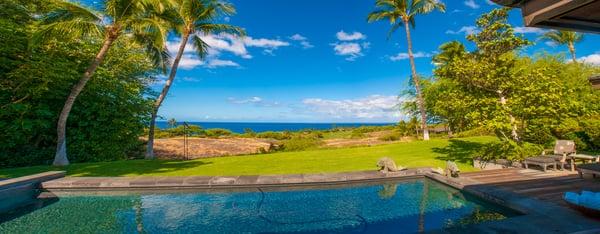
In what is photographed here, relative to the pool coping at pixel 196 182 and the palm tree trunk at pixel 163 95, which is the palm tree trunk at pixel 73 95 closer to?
the palm tree trunk at pixel 163 95

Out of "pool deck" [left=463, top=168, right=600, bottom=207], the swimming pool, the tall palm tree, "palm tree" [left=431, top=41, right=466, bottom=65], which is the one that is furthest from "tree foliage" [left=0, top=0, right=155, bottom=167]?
"palm tree" [left=431, top=41, right=466, bottom=65]

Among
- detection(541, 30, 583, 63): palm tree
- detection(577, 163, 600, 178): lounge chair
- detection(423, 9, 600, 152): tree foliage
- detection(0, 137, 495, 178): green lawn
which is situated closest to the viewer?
detection(577, 163, 600, 178): lounge chair

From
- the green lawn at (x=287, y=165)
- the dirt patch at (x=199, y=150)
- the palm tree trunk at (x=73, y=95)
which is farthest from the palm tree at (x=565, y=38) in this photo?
the palm tree trunk at (x=73, y=95)

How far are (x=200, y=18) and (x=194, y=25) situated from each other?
559mm

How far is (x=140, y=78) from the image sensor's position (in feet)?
64.0

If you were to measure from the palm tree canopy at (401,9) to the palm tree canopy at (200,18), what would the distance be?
11.0 metres

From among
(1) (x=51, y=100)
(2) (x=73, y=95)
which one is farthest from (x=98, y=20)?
(1) (x=51, y=100)

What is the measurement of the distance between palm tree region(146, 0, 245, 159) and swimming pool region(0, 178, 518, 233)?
335 inches

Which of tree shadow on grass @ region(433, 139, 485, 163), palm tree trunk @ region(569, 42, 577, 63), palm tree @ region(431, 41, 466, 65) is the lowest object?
tree shadow on grass @ region(433, 139, 485, 163)

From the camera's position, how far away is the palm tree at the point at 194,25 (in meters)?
16.0

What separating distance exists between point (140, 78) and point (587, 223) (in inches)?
881

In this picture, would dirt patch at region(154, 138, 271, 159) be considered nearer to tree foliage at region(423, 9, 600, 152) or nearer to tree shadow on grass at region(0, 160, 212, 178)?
tree shadow on grass at region(0, 160, 212, 178)

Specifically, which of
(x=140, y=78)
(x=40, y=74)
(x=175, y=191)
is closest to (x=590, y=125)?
(x=175, y=191)

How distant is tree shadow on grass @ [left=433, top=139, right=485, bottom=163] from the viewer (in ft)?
38.3
